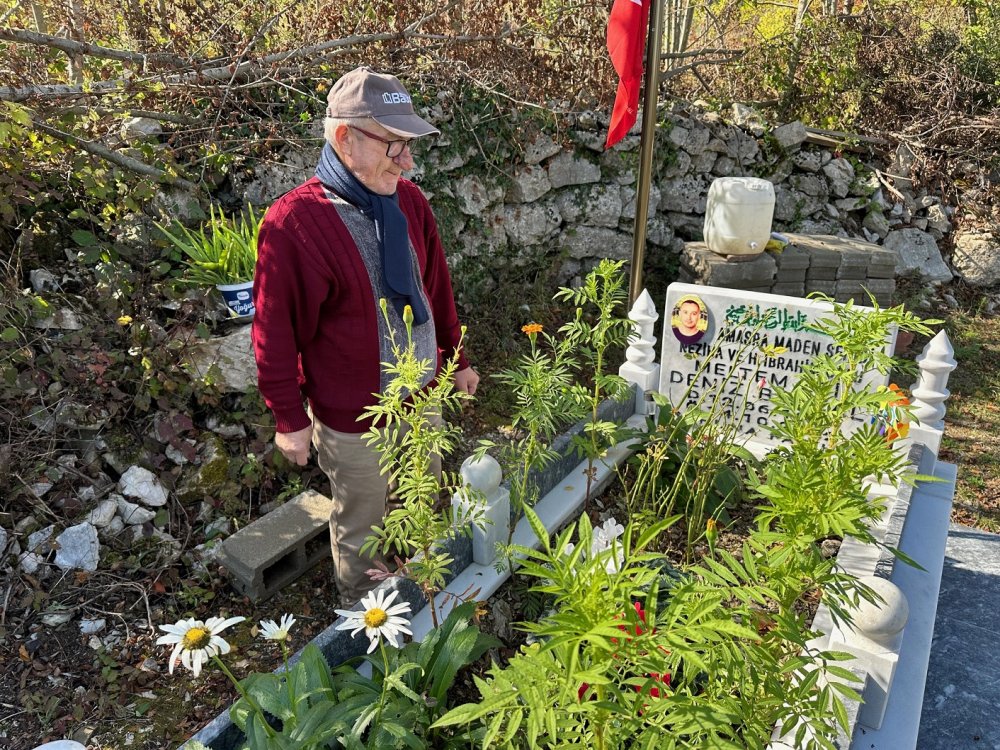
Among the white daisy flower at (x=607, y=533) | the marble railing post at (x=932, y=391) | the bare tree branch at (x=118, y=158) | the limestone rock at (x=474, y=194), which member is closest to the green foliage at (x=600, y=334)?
the white daisy flower at (x=607, y=533)

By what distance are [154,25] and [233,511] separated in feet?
10.2

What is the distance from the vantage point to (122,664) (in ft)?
8.74

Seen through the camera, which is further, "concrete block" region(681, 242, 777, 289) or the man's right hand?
"concrete block" region(681, 242, 777, 289)

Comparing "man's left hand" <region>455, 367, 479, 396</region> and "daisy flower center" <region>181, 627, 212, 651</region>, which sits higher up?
"daisy flower center" <region>181, 627, 212, 651</region>

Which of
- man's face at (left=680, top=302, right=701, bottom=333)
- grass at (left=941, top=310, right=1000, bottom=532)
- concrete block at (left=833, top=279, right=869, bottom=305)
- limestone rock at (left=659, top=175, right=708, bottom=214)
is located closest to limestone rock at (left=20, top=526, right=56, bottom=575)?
man's face at (left=680, top=302, right=701, bottom=333)

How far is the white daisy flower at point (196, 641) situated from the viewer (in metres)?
1.34

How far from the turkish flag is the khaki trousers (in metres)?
1.99

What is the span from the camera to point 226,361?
3.49 metres

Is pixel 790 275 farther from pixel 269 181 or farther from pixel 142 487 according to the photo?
pixel 142 487

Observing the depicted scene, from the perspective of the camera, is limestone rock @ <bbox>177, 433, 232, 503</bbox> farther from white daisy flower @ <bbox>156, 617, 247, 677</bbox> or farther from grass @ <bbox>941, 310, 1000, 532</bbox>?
grass @ <bbox>941, 310, 1000, 532</bbox>

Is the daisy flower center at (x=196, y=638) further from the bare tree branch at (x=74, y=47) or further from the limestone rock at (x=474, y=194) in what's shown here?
the limestone rock at (x=474, y=194)

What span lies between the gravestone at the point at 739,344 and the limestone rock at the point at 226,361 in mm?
2180

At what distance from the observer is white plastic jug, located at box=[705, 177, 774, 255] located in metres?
5.11

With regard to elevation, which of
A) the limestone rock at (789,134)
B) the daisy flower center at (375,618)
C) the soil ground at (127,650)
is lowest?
the soil ground at (127,650)
